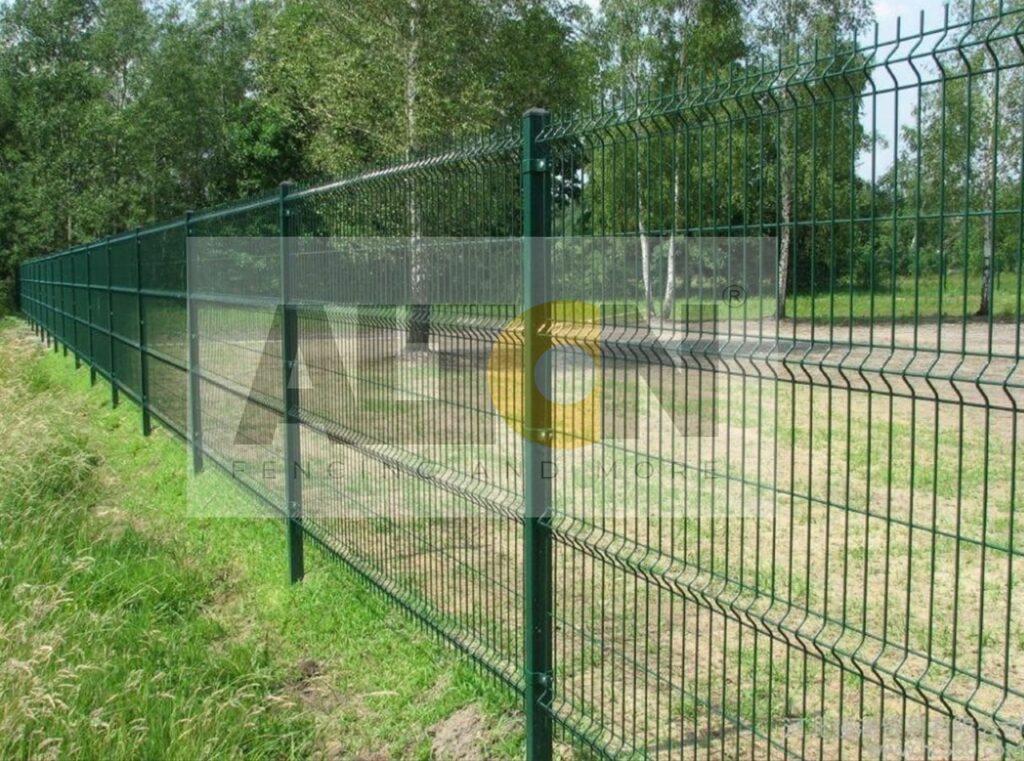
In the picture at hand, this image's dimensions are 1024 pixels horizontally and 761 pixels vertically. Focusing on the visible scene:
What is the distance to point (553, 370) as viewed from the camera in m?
3.62

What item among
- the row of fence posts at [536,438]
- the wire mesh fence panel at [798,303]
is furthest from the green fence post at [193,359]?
the row of fence posts at [536,438]

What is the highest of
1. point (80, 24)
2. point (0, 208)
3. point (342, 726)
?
point (80, 24)

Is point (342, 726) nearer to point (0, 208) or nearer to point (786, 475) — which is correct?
point (786, 475)

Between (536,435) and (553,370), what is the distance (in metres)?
0.24

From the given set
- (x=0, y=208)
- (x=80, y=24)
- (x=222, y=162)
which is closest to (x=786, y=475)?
(x=222, y=162)

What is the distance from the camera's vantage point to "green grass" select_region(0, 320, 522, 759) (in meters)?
3.87

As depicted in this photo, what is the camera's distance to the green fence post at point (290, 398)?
19.6ft

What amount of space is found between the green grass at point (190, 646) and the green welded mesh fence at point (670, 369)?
0.30 meters

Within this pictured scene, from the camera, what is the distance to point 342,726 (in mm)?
4348

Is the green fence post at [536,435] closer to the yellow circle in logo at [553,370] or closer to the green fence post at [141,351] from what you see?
the yellow circle in logo at [553,370]

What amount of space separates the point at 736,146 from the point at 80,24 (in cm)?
4320

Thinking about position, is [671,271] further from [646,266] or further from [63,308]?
[63,308]

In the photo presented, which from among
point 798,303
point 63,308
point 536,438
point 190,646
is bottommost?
point 190,646

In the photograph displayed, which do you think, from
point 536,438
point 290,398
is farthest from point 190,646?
point 536,438
